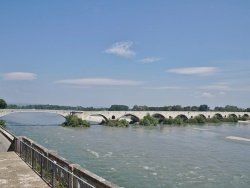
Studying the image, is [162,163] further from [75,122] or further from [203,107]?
[203,107]

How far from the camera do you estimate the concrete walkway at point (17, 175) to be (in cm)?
1150

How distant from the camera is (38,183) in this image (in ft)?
38.7

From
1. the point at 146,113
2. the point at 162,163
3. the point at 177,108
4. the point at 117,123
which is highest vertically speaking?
the point at 177,108

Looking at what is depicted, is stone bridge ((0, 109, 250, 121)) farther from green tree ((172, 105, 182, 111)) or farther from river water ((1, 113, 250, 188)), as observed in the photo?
river water ((1, 113, 250, 188))

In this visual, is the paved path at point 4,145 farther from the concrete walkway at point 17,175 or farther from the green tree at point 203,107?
the green tree at point 203,107

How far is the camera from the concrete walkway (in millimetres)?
11495

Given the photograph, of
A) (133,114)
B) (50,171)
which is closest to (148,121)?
(133,114)

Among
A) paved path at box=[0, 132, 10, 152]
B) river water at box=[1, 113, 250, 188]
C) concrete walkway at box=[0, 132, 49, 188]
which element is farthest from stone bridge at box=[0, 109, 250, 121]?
concrete walkway at box=[0, 132, 49, 188]

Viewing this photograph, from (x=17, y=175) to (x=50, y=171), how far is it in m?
2.05

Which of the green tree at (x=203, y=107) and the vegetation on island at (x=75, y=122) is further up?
the green tree at (x=203, y=107)

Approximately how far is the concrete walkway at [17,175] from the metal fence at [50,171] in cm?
23

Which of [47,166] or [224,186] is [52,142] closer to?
[224,186]

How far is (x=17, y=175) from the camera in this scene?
12.9 metres

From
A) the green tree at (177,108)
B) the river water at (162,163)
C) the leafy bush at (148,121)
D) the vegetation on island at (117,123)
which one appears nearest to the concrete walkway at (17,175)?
the river water at (162,163)
